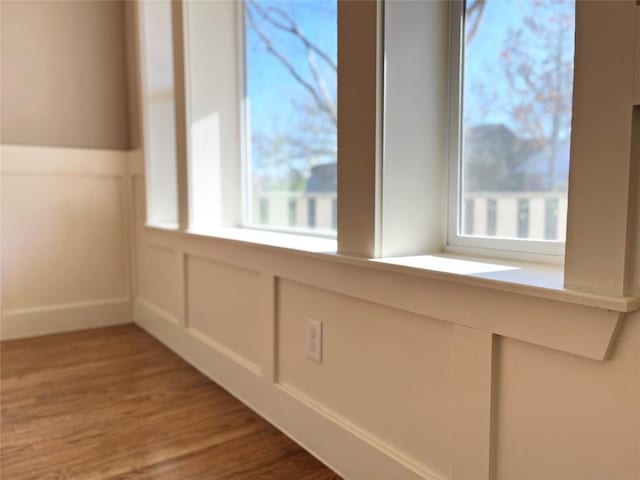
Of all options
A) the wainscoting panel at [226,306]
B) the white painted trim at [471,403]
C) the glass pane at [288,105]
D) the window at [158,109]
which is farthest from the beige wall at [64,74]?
the white painted trim at [471,403]

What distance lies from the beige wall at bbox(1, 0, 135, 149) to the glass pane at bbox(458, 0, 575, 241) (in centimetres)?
215

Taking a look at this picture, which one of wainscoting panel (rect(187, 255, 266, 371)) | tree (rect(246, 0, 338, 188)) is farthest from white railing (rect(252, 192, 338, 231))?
wainscoting panel (rect(187, 255, 266, 371))

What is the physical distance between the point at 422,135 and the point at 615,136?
22.1 inches

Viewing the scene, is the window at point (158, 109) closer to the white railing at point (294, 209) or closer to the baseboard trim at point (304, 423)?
the white railing at point (294, 209)

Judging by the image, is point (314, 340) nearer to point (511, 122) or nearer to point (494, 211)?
point (511, 122)

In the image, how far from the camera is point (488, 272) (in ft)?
3.34

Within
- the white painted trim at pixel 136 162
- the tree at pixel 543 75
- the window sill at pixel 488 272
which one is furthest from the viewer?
the white painted trim at pixel 136 162

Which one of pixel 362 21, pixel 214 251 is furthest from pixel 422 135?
pixel 214 251

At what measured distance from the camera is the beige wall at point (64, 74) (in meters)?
2.67

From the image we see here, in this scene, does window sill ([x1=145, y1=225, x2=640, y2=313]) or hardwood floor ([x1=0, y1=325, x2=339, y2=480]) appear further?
hardwood floor ([x1=0, y1=325, x2=339, y2=480])

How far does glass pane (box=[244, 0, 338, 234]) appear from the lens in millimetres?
2121

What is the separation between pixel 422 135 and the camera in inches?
51.0

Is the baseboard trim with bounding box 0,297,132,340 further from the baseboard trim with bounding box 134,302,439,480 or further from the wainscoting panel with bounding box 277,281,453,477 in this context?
the wainscoting panel with bounding box 277,281,453,477

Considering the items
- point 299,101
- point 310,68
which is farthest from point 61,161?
point 310,68
